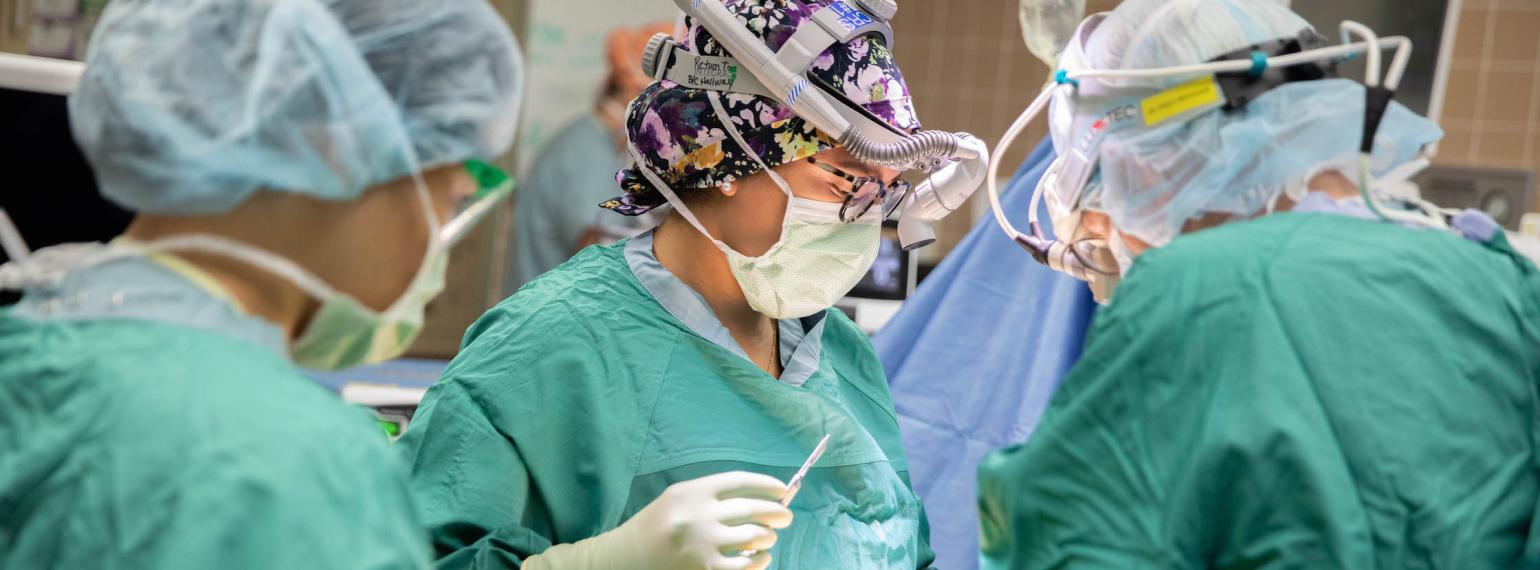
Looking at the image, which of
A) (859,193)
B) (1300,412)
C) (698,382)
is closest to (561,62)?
(859,193)

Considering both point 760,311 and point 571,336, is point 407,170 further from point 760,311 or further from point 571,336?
point 760,311

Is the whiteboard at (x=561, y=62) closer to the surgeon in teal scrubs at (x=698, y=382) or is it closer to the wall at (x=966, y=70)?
the wall at (x=966, y=70)

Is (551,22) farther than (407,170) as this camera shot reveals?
Yes

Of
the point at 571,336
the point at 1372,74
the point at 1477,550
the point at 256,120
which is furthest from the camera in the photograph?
the point at 571,336

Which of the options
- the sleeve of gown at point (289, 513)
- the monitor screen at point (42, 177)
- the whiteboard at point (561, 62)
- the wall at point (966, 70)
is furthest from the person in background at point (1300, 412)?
the wall at point (966, 70)

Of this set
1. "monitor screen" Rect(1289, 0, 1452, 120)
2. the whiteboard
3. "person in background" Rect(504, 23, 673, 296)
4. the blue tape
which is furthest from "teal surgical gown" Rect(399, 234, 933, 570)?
the whiteboard

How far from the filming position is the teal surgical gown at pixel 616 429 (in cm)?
163

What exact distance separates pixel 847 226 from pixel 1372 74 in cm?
75

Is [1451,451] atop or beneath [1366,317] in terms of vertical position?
beneath

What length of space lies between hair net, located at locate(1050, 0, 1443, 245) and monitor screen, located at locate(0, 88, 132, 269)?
1058 millimetres

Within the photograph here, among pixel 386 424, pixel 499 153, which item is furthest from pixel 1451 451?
pixel 386 424

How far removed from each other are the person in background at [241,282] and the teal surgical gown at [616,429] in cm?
43

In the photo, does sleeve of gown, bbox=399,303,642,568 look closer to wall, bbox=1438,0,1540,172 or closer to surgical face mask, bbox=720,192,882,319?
surgical face mask, bbox=720,192,882,319

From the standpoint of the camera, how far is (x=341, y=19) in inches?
44.6
